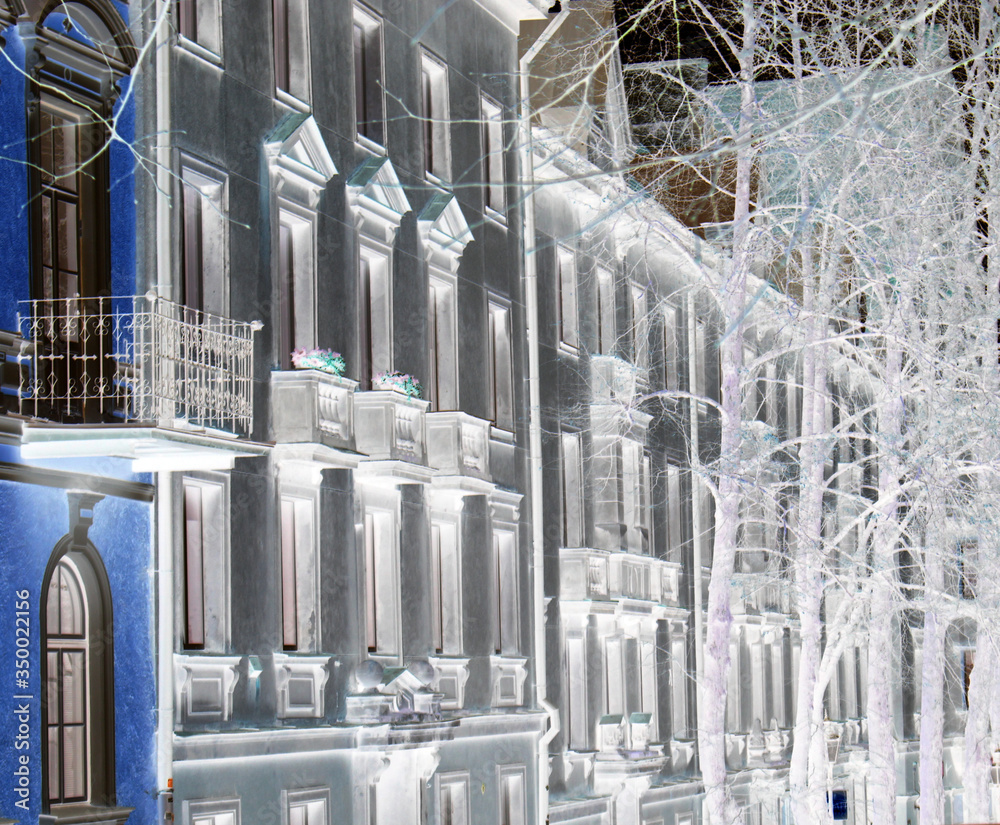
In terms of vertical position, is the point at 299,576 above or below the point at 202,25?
below

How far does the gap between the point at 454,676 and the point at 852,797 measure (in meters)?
27.2

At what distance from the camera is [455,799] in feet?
80.7

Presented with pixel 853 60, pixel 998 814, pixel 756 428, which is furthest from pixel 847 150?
pixel 998 814

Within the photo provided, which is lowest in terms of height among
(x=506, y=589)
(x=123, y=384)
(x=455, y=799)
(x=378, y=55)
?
(x=455, y=799)

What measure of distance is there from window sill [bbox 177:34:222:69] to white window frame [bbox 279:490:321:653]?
5.14 metres

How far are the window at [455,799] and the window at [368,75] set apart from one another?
30.4ft

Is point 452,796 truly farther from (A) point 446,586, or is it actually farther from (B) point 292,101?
(B) point 292,101

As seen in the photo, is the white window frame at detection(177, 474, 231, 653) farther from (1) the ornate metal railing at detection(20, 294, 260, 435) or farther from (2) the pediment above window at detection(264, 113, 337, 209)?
(2) the pediment above window at detection(264, 113, 337, 209)

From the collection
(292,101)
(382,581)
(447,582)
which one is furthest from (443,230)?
(382,581)

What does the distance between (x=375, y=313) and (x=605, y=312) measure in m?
10.8

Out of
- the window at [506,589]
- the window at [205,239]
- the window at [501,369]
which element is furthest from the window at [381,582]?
the window at [501,369]

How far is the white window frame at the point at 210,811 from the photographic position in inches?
674

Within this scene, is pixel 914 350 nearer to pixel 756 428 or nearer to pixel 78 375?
pixel 78 375

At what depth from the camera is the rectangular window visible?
3691 cm
